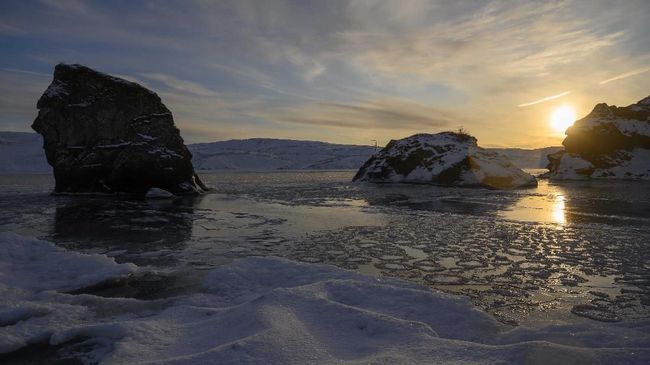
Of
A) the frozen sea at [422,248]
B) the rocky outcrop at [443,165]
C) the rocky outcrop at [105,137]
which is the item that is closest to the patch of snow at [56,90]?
the rocky outcrop at [105,137]

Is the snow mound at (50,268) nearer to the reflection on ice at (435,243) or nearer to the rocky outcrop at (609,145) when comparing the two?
the reflection on ice at (435,243)

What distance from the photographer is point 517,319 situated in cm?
506

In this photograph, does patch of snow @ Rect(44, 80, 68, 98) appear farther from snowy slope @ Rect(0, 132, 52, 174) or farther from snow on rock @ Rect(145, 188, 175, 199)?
snowy slope @ Rect(0, 132, 52, 174)

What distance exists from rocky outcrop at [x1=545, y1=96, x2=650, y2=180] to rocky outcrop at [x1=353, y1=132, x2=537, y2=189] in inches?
1069

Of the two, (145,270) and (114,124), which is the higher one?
(114,124)

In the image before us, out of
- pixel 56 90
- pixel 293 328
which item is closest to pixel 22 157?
pixel 56 90

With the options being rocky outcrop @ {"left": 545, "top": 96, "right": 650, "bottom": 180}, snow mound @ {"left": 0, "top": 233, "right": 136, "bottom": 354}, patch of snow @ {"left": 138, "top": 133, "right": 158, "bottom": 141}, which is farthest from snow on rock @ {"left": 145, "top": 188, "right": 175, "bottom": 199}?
rocky outcrop @ {"left": 545, "top": 96, "right": 650, "bottom": 180}

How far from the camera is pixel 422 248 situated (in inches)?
377

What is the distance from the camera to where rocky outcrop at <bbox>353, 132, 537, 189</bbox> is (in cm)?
3788

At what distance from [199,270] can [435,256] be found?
4.75 m

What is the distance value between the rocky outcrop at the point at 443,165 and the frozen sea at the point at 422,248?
2036 centimetres

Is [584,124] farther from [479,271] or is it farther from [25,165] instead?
[25,165]

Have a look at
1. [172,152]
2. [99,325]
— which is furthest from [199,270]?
[172,152]

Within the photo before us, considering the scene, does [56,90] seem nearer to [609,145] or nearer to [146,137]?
[146,137]
